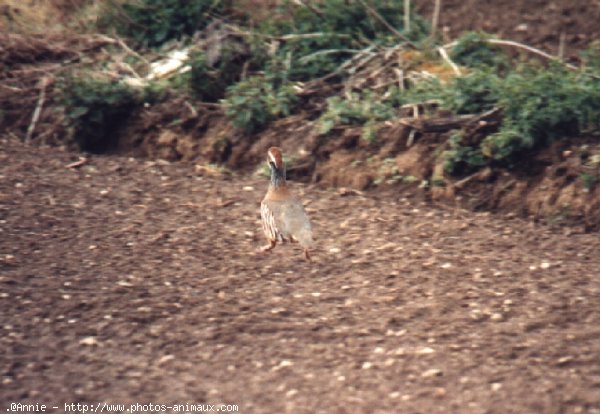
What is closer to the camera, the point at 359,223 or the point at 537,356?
the point at 537,356

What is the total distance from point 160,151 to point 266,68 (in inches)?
47.9

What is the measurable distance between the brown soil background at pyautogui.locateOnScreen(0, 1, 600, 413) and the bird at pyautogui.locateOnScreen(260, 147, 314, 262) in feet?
0.74

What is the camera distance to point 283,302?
616 centimetres

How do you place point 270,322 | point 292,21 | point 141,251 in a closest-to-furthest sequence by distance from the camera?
point 270,322, point 141,251, point 292,21

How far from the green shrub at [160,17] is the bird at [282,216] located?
3.82 m

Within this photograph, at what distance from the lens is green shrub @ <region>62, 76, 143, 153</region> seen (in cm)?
969

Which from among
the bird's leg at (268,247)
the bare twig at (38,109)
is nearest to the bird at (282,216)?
the bird's leg at (268,247)

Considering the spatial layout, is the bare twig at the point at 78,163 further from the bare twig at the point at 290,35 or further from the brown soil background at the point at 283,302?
the bare twig at the point at 290,35

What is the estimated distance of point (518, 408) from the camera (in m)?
4.67

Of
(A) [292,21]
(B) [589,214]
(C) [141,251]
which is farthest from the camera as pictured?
(A) [292,21]

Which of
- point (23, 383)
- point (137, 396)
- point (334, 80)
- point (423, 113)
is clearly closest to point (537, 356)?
point (137, 396)

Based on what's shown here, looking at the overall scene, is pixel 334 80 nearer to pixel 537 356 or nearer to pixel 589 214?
pixel 589 214

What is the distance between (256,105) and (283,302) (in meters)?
3.28

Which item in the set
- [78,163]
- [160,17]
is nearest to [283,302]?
[78,163]
